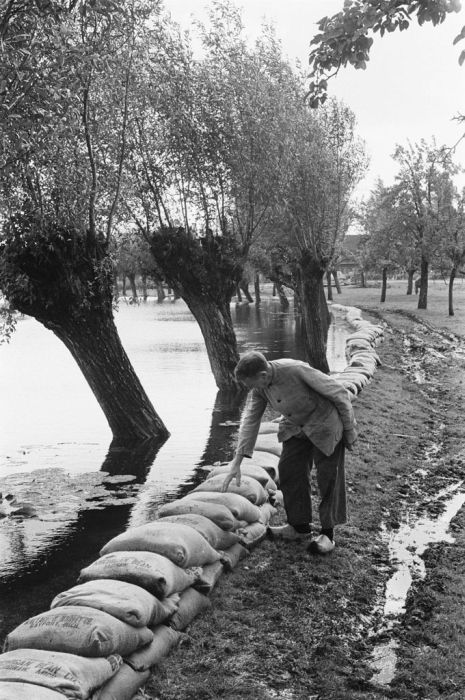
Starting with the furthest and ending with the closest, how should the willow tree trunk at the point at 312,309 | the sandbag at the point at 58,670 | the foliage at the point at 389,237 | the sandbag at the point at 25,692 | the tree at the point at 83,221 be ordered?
the foliage at the point at 389,237 < the willow tree trunk at the point at 312,309 < the tree at the point at 83,221 < the sandbag at the point at 58,670 < the sandbag at the point at 25,692

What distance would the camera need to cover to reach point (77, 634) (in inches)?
176

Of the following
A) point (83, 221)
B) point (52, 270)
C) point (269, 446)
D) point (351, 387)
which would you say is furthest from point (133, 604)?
point (351, 387)

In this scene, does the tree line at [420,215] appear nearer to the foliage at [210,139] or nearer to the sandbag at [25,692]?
the foliage at [210,139]

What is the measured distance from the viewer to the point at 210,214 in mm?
18875

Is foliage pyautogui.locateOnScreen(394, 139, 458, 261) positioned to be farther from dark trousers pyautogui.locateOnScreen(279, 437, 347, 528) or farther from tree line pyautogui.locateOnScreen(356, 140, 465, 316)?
dark trousers pyautogui.locateOnScreen(279, 437, 347, 528)

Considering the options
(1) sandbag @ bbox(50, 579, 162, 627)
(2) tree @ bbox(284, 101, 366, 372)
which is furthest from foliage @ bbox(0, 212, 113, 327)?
(2) tree @ bbox(284, 101, 366, 372)

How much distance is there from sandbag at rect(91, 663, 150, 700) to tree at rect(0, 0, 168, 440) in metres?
7.25

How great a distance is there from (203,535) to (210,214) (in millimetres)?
13522

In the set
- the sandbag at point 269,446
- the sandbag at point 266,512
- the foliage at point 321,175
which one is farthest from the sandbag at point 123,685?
the foliage at point 321,175

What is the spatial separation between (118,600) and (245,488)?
2877mm

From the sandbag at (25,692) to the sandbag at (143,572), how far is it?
1.48 meters

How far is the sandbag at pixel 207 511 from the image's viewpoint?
22.2ft

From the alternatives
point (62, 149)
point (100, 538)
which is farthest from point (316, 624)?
point (62, 149)

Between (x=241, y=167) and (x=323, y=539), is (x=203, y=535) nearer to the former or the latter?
(x=323, y=539)
